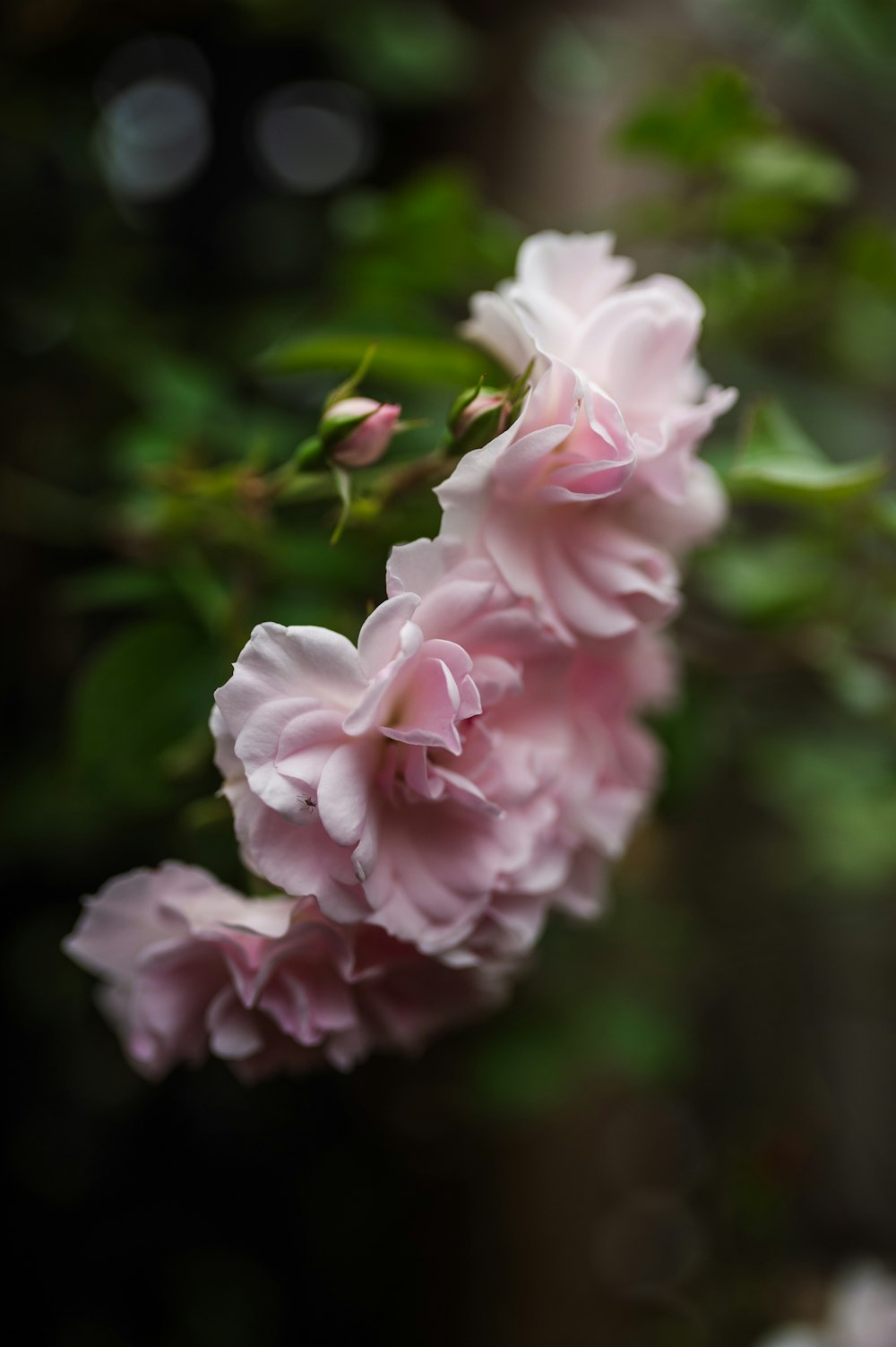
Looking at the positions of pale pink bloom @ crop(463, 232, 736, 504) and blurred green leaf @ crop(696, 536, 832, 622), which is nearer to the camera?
pale pink bloom @ crop(463, 232, 736, 504)

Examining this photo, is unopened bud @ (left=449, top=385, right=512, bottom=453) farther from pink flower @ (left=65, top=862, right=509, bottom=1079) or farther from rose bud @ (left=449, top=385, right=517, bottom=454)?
pink flower @ (left=65, top=862, right=509, bottom=1079)

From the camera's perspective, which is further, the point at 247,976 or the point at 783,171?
the point at 783,171

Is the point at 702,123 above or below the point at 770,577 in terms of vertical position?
above

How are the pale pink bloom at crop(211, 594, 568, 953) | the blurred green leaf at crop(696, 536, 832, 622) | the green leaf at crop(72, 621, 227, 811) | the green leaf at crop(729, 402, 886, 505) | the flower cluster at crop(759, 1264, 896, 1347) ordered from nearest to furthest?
the pale pink bloom at crop(211, 594, 568, 953) < the green leaf at crop(729, 402, 886, 505) < the green leaf at crop(72, 621, 227, 811) < the blurred green leaf at crop(696, 536, 832, 622) < the flower cluster at crop(759, 1264, 896, 1347)

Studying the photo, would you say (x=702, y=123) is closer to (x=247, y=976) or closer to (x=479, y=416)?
(x=479, y=416)

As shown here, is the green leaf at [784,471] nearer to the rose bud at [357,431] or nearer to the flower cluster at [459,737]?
the flower cluster at [459,737]

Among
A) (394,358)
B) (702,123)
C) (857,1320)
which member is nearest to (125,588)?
(394,358)

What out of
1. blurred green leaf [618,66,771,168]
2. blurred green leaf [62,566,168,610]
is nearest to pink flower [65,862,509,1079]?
blurred green leaf [62,566,168,610]

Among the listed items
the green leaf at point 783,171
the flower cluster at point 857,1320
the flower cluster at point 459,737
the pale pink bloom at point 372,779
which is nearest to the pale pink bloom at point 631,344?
the flower cluster at point 459,737
